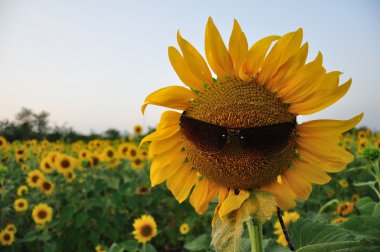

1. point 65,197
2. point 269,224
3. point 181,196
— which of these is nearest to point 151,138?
point 181,196

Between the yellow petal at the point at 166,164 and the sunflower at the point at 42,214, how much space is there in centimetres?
338

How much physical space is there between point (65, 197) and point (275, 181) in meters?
3.75

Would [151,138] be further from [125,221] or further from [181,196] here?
[125,221]

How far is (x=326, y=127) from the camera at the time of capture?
1046mm

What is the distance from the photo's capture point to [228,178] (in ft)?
3.44

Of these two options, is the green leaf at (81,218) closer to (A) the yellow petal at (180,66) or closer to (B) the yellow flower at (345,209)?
(B) the yellow flower at (345,209)

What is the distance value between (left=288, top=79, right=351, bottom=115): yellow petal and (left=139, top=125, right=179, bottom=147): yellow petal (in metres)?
0.35

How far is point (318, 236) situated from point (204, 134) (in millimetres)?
489

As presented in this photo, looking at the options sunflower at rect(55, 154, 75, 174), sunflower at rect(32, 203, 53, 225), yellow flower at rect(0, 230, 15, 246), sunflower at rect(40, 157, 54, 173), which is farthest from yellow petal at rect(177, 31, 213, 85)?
sunflower at rect(40, 157, 54, 173)

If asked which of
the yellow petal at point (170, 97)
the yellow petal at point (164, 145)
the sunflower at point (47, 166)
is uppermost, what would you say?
the yellow petal at point (170, 97)

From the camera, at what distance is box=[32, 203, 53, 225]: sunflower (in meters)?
4.07

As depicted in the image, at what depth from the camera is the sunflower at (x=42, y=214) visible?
4074mm

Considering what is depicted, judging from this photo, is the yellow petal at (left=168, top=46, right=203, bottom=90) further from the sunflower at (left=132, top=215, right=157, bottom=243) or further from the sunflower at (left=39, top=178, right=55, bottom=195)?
the sunflower at (left=39, top=178, right=55, bottom=195)

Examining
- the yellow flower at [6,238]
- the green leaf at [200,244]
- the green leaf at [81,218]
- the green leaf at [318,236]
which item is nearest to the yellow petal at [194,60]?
the green leaf at [318,236]
